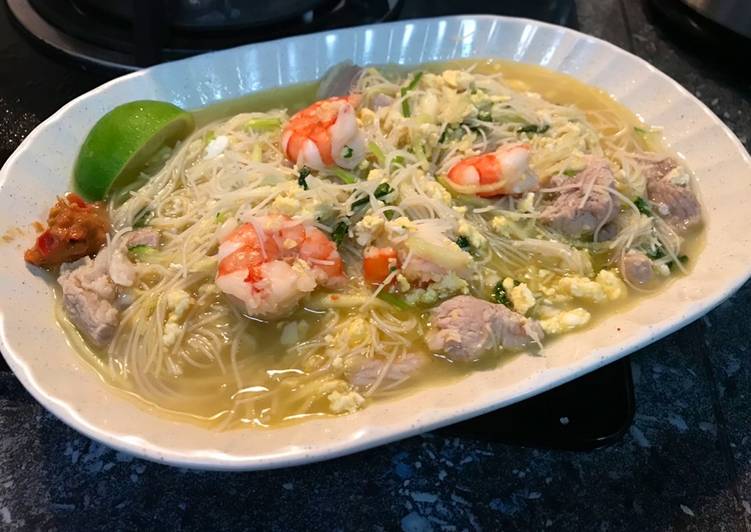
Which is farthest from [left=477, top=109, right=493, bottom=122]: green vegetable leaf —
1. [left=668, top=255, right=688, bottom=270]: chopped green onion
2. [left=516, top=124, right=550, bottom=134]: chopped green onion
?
[left=668, top=255, right=688, bottom=270]: chopped green onion

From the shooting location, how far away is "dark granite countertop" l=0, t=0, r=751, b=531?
1708 mm

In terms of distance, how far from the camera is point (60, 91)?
2.86 metres

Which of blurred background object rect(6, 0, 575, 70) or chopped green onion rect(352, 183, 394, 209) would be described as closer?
chopped green onion rect(352, 183, 394, 209)

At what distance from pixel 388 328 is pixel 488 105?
115cm

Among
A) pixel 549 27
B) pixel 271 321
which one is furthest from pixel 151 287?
pixel 549 27

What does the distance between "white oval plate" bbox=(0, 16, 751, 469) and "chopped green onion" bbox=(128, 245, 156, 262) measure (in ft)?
0.96

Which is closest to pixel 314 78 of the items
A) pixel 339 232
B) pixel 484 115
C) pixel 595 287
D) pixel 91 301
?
pixel 484 115

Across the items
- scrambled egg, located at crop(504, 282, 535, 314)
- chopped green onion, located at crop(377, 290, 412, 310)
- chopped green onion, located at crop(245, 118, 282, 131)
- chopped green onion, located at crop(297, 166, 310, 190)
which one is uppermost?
chopped green onion, located at crop(297, 166, 310, 190)

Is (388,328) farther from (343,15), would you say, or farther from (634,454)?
(343,15)

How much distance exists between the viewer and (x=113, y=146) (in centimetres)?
231

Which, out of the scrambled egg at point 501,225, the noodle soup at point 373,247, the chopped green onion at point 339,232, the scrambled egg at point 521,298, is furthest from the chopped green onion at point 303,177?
the scrambled egg at point 521,298

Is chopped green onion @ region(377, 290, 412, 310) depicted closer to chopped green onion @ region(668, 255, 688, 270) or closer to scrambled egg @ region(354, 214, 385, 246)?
scrambled egg @ region(354, 214, 385, 246)

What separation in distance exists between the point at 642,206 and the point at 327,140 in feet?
3.89

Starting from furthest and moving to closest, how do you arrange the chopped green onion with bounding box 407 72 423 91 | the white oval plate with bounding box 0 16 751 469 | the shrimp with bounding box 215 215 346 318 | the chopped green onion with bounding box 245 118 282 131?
the chopped green onion with bounding box 407 72 423 91, the chopped green onion with bounding box 245 118 282 131, the shrimp with bounding box 215 215 346 318, the white oval plate with bounding box 0 16 751 469
